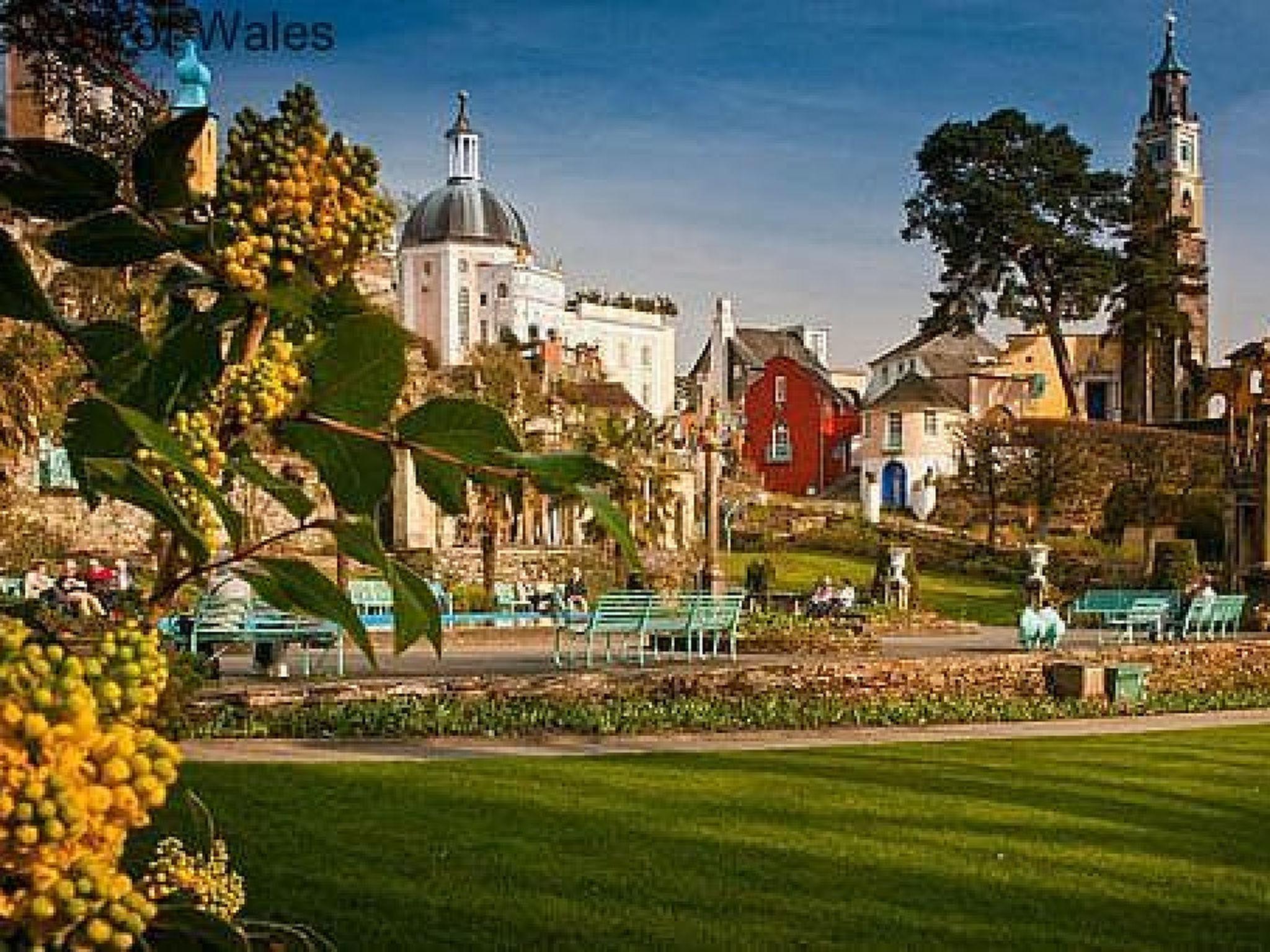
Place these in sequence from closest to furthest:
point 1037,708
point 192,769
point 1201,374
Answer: point 192,769
point 1037,708
point 1201,374

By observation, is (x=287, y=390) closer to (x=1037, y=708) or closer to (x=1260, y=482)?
(x=1037, y=708)

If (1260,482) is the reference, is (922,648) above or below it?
below

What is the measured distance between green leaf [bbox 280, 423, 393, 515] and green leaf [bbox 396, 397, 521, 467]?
30mm

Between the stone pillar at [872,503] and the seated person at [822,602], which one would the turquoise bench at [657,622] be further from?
the stone pillar at [872,503]

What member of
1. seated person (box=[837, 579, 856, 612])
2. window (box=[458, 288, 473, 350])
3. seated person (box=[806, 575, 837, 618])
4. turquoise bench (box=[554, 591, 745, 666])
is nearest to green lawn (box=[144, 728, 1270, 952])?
turquoise bench (box=[554, 591, 745, 666])

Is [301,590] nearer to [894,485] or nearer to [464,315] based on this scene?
[894,485]

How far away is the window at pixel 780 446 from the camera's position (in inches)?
2788

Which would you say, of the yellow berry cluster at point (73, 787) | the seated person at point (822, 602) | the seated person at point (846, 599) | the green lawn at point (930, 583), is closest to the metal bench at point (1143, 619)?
the seated person at point (846, 599)

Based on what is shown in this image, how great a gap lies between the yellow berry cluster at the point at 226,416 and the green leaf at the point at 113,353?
0.07 metres

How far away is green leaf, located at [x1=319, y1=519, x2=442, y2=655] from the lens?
126 cm

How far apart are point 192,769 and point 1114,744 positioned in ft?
27.3

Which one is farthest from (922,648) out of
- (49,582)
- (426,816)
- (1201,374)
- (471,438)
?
(1201,374)

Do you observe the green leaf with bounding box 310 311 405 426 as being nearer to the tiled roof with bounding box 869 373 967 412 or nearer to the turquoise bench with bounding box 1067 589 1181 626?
the turquoise bench with bounding box 1067 589 1181 626

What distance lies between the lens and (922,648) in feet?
80.6
